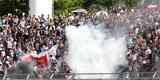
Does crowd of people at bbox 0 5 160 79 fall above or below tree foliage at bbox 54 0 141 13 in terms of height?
above

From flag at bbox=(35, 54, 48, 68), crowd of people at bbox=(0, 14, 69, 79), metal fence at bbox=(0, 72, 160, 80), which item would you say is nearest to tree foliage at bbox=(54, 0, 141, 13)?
crowd of people at bbox=(0, 14, 69, 79)

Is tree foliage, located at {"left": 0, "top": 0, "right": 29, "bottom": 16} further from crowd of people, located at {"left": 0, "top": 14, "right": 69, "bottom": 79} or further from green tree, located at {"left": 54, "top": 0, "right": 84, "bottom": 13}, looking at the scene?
crowd of people, located at {"left": 0, "top": 14, "right": 69, "bottom": 79}

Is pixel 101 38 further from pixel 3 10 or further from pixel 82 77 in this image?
pixel 3 10

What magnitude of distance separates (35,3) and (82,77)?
2394cm

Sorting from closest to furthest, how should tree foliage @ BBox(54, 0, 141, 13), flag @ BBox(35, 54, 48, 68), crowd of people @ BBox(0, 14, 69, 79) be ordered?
flag @ BBox(35, 54, 48, 68) → crowd of people @ BBox(0, 14, 69, 79) → tree foliage @ BBox(54, 0, 141, 13)

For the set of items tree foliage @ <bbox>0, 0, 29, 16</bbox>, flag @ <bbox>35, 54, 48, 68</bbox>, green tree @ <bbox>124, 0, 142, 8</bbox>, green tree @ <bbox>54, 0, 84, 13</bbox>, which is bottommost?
green tree @ <bbox>54, 0, 84, 13</bbox>

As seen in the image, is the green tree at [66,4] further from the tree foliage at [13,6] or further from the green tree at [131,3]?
the green tree at [131,3]

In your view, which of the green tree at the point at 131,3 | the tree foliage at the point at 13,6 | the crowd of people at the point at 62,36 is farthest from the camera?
the tree foliage at the point at 13,6

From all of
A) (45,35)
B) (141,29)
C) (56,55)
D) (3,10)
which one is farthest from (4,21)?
(3,10)

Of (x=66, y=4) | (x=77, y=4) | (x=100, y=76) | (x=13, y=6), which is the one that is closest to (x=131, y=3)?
(x=77, y=4)

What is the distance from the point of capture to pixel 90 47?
27.5 m

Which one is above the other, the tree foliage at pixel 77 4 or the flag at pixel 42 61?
the flag at pixel 42 61

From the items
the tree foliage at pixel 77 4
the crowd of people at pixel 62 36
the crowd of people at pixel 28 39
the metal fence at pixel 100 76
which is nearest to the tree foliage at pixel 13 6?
the tree foliage at pixel 77 4

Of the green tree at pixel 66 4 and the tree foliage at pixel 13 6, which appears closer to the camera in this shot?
the tree foliage at pixel 13 6
